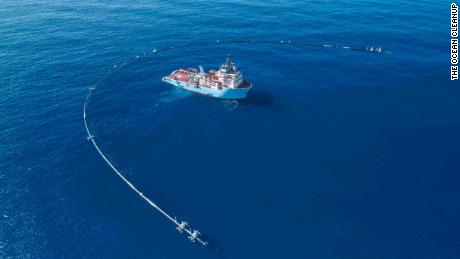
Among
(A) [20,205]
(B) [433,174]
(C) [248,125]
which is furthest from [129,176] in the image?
(B) [433,174]

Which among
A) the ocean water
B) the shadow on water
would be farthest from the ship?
the ocean water

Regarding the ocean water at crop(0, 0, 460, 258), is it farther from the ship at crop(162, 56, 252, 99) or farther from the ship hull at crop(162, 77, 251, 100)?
the ship at crop(162, 56, 252, 99)

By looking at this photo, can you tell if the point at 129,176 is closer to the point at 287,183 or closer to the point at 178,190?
the point at 178,190

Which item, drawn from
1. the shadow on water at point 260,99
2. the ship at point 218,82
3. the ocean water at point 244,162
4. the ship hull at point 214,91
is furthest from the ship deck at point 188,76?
the ocean water at point 244,162

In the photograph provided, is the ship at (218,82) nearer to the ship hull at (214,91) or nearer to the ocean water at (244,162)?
the ship hull at (214,91)

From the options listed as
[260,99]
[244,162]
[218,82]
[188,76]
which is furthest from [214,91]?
[244,162]

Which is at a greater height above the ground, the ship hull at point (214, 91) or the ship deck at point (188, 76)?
the ship deck at point (188, 76)

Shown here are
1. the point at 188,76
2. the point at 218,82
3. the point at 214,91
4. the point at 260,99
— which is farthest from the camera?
the point at 188,76

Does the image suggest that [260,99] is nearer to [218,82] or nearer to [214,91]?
[218,82]
